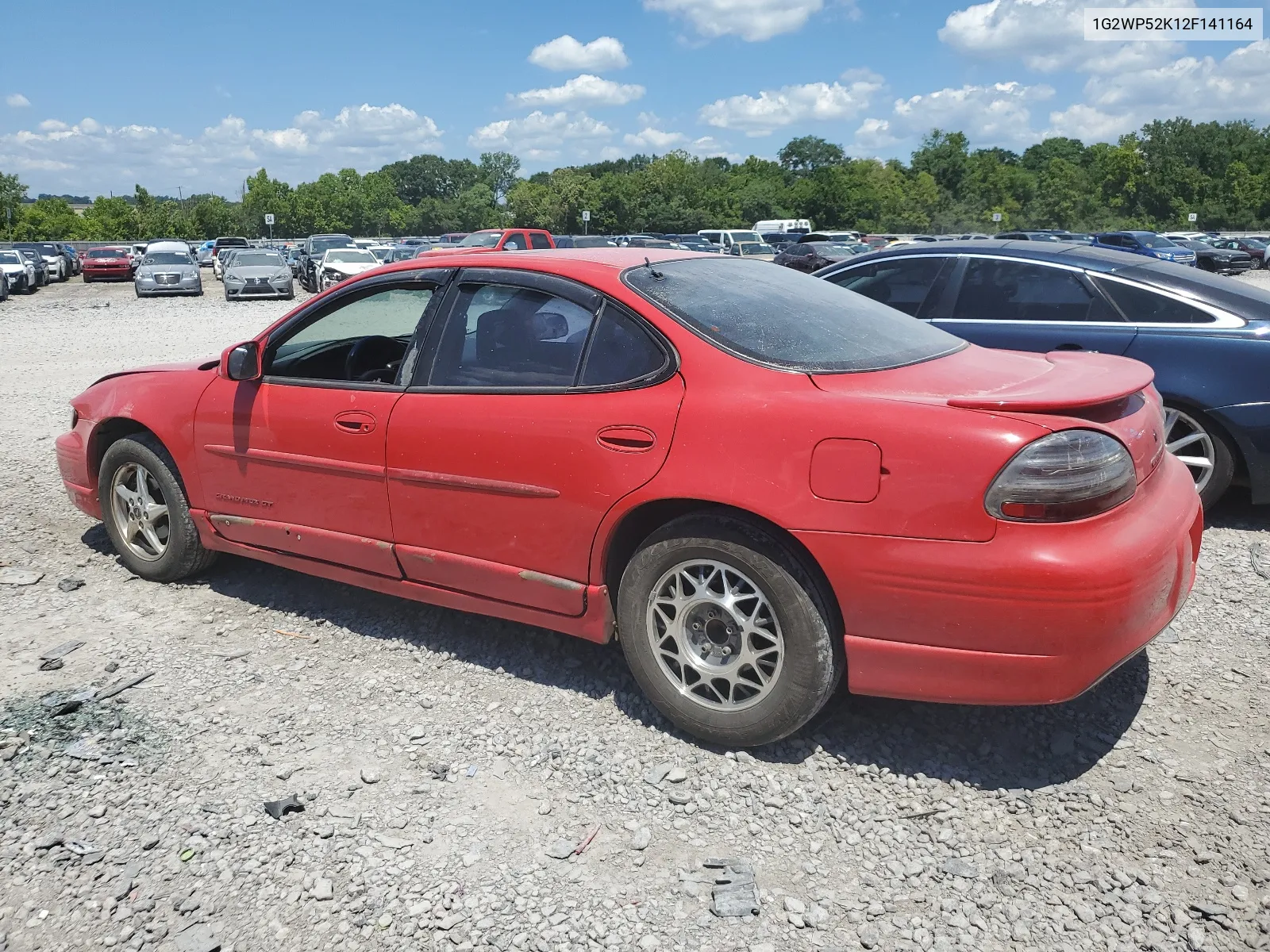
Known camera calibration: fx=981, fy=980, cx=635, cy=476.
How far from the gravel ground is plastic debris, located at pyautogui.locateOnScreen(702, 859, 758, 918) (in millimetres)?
29

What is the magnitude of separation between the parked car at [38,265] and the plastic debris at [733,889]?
38943mm

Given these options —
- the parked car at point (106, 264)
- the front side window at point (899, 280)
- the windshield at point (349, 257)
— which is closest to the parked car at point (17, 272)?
the parked car at point (106, 264)

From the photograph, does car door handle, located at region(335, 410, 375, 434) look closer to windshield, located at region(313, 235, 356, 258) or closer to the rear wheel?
the rear wheel

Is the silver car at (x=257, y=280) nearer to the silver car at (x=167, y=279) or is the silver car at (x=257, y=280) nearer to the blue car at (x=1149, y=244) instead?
the silver car at (x=167, y=279)

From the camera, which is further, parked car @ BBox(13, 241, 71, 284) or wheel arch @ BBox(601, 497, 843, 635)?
parked car @ BBox(13, 241, 71, 284)

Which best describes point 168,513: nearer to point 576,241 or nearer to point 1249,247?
point 576,241

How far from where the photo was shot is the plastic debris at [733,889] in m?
2.59

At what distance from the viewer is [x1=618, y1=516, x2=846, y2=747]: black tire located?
10.0 feet

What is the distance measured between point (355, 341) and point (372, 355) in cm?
10

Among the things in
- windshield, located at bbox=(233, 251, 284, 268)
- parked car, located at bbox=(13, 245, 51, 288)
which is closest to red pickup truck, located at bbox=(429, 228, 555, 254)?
windshield, located at bbox=(233, 251, 284, 268)

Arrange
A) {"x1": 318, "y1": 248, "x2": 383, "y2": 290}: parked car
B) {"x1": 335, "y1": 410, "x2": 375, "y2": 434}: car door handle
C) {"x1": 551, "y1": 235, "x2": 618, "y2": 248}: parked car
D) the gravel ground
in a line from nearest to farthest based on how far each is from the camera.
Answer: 1. the gravel ground
2. {"x1": 335, "y1": 410, "x2": 375, "y2": 434}: car door handle
3. {"x1": 318, "y1": 248, "x2": 383, "y2": 290}: parked car
4. {"x1": 551, "y1": 235, "x2": 618, "y2": 248}: parked car

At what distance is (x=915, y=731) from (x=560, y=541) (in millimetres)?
1421

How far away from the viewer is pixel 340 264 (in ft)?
92.0

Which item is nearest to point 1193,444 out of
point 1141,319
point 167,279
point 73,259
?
point 1141,319
